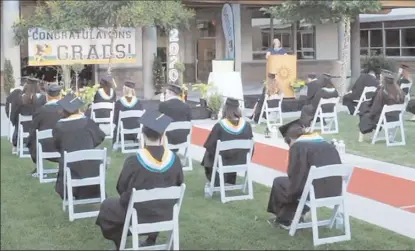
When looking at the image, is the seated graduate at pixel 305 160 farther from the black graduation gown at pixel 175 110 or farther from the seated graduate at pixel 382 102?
the seated graduate at pixel 382 102

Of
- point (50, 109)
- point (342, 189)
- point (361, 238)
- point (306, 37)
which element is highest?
point (306, 37)

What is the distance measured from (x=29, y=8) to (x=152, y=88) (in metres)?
4.51

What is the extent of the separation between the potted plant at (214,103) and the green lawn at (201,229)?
5.51m

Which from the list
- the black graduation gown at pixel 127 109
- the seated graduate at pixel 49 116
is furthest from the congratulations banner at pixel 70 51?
the seated graduate at pixel 49 116

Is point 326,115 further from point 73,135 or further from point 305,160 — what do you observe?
point 305,160

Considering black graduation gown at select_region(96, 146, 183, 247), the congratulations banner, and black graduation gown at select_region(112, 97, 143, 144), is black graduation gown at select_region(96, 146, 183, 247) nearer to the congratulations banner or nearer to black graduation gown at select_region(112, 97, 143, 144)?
black graduation gown at select_region(112, 97, 143, 144)

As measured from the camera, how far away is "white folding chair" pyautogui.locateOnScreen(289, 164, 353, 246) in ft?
15.0

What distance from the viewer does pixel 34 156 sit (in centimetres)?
737

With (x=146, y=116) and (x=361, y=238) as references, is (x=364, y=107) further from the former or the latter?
(x=146, y=116)

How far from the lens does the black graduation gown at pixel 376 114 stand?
9.13 m

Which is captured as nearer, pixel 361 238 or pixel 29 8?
pixel 361 238

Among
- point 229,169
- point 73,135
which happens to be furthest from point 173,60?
point 73,135

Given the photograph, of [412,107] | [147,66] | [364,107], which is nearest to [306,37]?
[147,66]

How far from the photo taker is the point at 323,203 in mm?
4699
